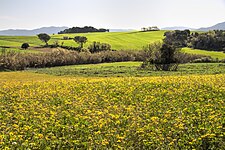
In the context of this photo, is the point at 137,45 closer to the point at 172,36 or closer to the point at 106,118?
the point at 172,36

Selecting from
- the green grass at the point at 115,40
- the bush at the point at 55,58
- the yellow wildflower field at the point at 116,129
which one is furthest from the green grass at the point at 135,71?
the green grass at the point at 115,40

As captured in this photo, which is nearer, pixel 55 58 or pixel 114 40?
pixel 55 58

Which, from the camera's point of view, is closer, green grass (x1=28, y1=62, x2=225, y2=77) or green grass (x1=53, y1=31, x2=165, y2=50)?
green grass (x1=28, y1=62, x2=225, y2=77)

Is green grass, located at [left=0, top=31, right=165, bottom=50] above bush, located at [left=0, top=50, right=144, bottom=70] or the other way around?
above

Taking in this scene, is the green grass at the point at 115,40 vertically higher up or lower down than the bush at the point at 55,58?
higher up

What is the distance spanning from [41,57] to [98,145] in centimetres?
7279

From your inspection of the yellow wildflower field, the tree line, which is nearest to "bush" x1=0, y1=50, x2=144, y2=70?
the tree line

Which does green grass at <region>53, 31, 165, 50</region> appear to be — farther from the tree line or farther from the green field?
the tree line

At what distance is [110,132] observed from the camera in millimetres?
10562

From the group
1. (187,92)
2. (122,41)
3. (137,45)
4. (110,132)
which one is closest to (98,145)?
(110,132)

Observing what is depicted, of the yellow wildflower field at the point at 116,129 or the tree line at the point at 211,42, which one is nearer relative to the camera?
the yellow wildflower field at the point at 116,129

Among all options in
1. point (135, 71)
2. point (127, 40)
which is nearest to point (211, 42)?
point (127, 40)

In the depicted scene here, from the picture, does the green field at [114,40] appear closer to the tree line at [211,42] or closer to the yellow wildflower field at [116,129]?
the tree line at [211,42]

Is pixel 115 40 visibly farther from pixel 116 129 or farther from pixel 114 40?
pixel 116 129
